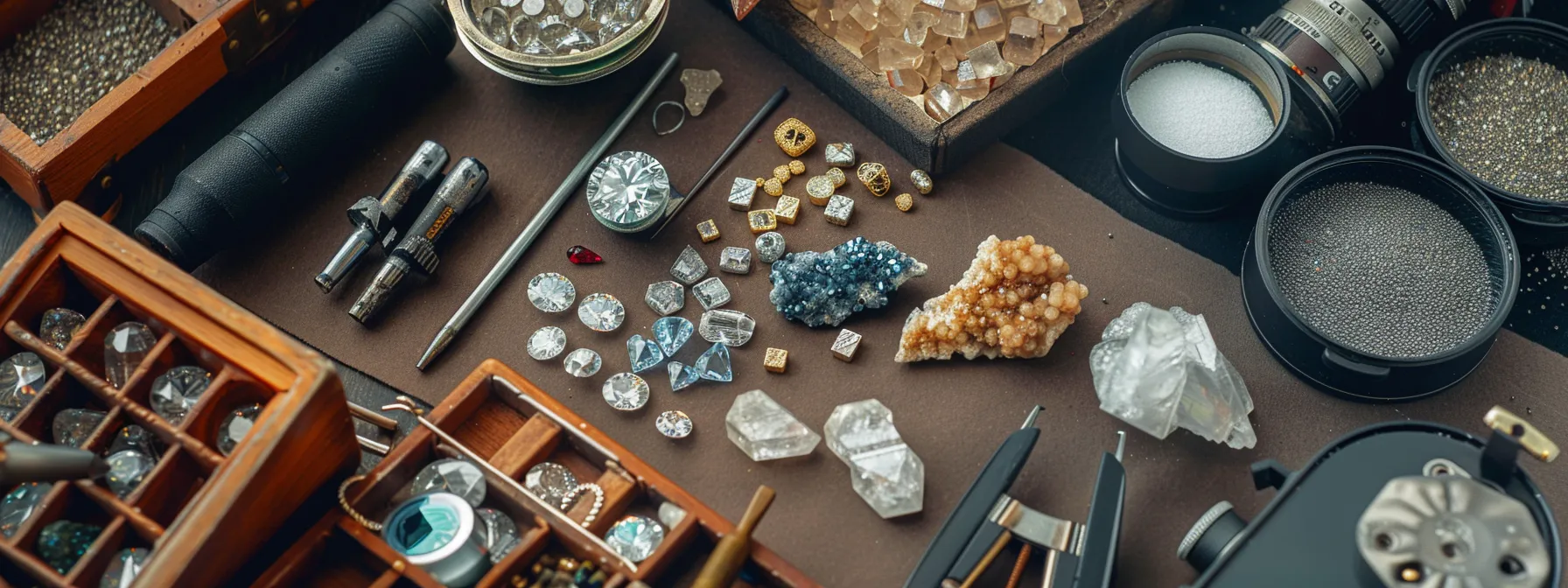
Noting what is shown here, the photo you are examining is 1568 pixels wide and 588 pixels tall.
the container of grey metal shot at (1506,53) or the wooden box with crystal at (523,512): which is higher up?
the container of grey metal shot at (1506,53)

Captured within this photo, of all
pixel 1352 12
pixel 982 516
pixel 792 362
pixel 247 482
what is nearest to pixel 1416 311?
pixel 1352 12

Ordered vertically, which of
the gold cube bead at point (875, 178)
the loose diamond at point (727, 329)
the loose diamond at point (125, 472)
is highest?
the gold cube bead at point (875, 178)

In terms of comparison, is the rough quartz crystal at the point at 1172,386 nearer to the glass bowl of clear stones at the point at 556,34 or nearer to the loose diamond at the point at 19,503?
the glass bowl of clear stones at the point at 556,34

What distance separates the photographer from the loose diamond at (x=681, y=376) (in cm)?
128

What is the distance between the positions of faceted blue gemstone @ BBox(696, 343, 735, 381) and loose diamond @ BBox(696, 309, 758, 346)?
0.06ft

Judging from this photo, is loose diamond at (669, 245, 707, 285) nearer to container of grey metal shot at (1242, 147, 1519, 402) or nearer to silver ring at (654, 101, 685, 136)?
silver ring at (654, 101, 685, 136)

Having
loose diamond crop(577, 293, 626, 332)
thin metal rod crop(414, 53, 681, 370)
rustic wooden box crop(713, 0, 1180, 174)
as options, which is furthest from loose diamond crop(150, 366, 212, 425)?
rustic wooden box crop(713, 0, 1180, 174)

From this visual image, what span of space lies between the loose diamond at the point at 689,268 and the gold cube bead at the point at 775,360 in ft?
0.42

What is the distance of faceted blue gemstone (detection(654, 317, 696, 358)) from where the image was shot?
51.0 inches

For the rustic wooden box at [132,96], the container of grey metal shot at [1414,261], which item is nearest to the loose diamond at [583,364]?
the rustic wooden box at [132,96]

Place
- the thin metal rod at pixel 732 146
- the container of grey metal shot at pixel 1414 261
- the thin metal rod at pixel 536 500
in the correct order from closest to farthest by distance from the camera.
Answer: the thin metal rod at pixel 536 500 < the container of grey metal shot at pixel 1414 261 < the thin metal rod at pixel 732 146

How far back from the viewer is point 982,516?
109cm

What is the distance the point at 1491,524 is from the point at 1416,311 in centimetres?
41

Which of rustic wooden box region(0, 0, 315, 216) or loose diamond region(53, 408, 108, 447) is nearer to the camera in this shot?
loose diamond region(53, 408, 108, 447)
